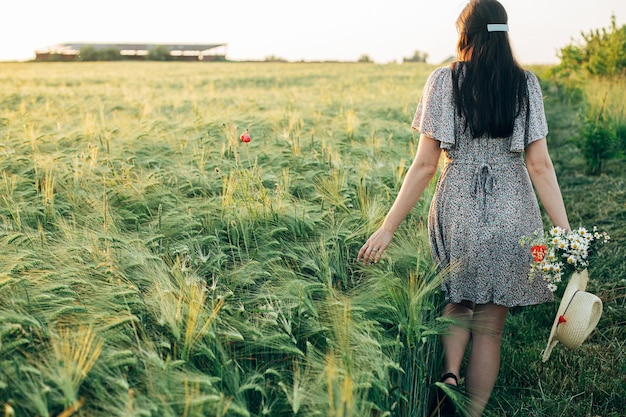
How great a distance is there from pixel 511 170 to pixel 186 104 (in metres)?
6.37

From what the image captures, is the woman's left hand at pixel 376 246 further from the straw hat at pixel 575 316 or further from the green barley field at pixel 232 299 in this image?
the straw hat at pixel 575 316

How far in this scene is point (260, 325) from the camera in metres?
2.03

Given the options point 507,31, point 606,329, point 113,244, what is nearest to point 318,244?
point 113,244

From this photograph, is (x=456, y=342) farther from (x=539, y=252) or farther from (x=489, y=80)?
(x=489, y=80)

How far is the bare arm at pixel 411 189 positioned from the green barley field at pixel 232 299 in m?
0.12

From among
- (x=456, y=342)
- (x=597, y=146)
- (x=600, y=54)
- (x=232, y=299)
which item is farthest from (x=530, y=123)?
(x=600, y=54)

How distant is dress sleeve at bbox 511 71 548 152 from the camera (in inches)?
90.7

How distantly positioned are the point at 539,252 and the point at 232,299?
115 centimetres

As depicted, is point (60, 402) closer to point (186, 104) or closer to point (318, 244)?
point (318, 244)

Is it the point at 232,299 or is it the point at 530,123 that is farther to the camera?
the point at 530,123

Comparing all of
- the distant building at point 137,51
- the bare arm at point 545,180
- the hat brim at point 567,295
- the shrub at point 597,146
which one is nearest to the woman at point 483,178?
the bare arm at point 545,180

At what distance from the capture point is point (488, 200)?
236 cm

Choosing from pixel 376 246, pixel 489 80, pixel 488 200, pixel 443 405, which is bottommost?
pixel 443 405

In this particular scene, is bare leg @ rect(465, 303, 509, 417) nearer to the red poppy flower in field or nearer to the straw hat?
the straw hat
